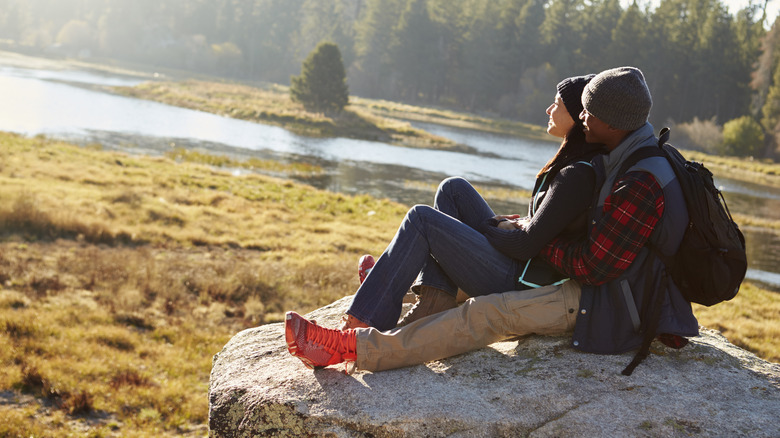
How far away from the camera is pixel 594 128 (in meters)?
3.41

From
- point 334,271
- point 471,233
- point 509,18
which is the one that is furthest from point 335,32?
point 471,233

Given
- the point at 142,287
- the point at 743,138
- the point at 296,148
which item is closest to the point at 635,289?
the point at 142,287

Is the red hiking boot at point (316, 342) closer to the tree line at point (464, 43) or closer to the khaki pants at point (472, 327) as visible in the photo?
the khaki pants at point (472, 327)

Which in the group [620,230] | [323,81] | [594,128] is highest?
[323,81]

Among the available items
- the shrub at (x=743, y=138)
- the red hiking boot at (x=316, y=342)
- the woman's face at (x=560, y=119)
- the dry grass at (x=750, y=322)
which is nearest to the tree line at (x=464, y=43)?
the shrub at (x=743, y=138)

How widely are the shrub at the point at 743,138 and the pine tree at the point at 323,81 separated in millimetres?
39178

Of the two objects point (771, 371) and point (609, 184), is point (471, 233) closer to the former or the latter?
point (609, 184)

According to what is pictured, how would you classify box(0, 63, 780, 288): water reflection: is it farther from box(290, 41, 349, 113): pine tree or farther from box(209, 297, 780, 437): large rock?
box(209, 297, 780, 437): large rock

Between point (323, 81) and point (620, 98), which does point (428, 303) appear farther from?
point (323, 81)

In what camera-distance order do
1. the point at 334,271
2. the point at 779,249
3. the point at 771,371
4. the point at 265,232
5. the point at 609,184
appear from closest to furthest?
1. the point at 609,184
2. the point at 771,371
3. the point at 334,271
4. the point at 265,232
5. the point at 779,249

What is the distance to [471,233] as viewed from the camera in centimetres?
374

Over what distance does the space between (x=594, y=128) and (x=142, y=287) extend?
25.8 feet

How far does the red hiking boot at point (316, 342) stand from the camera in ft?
11.2

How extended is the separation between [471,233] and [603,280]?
84 cm
